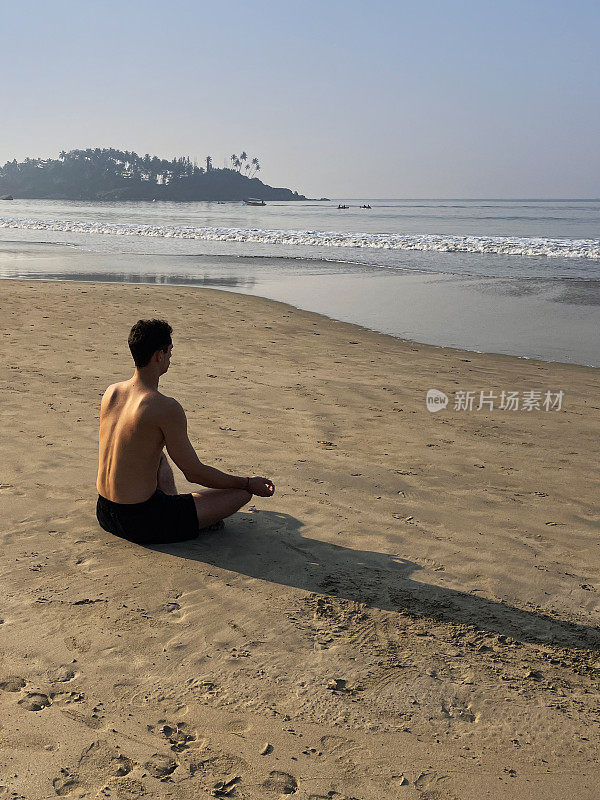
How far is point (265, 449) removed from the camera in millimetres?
5762

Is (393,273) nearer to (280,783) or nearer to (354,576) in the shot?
(354,576)

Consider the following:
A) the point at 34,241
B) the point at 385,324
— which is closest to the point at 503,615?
the point at 385,324

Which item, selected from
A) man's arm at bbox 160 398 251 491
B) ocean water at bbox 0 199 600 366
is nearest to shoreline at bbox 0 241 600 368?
ocean water at bbox 0 199 600 366

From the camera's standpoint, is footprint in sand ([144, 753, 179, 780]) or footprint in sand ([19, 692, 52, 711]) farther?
footprint in sand ([19, 692, 52, 711])

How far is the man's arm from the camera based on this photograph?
3885 millimetres

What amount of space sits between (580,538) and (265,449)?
8.00ft

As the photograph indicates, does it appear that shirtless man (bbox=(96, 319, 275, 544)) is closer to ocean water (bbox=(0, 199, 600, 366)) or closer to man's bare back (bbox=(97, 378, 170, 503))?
man's bare back (bbox=(97, 378, 170, 503))

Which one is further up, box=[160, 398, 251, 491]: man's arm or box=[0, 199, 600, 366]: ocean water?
box=[0, 199, 600, 366]: ocean water

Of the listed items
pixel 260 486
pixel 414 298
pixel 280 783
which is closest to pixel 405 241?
pixel 414 298

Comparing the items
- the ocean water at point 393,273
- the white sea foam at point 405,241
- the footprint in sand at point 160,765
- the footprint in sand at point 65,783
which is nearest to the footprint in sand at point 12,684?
the footprint in sand at point 65,783

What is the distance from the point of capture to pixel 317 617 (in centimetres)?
343

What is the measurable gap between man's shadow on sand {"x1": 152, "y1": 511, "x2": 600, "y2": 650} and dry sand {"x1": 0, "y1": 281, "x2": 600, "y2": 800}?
1 cm

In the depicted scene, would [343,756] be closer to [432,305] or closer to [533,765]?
[533,765]

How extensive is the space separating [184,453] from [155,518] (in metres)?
0.43
